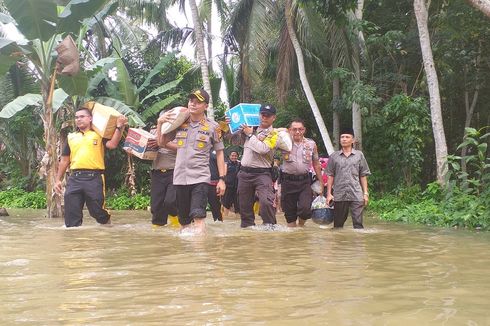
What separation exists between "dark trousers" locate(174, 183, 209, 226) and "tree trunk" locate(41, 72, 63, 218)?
468 centimetres

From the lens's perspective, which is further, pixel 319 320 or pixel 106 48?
pixel 106 48

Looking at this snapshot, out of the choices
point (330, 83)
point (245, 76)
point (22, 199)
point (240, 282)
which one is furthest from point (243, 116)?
point (22, 199)

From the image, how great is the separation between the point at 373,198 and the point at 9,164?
14588mm

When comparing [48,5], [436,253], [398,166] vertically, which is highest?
[48,5]

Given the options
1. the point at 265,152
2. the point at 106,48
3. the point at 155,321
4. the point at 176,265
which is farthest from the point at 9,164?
the point at 155,321

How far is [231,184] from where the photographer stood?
11.8m

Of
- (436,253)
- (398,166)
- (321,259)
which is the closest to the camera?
(321,259)

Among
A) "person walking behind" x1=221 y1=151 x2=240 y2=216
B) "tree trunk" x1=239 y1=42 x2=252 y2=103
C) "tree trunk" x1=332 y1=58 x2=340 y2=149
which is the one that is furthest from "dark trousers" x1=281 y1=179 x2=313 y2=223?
"tree trunk" x1=332 y1=58 x2=340 y2=149

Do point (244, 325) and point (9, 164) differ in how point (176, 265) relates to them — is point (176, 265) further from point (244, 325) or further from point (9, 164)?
point (9, 164)

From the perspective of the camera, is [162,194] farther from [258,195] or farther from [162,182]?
[258,195]

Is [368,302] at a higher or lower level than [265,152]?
lower

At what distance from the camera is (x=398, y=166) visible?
15.5 m

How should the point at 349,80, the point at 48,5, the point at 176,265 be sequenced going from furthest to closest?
the point at 349,80 < the point at 48,5 < the point at 176,265

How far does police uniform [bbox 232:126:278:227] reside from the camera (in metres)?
6.67
